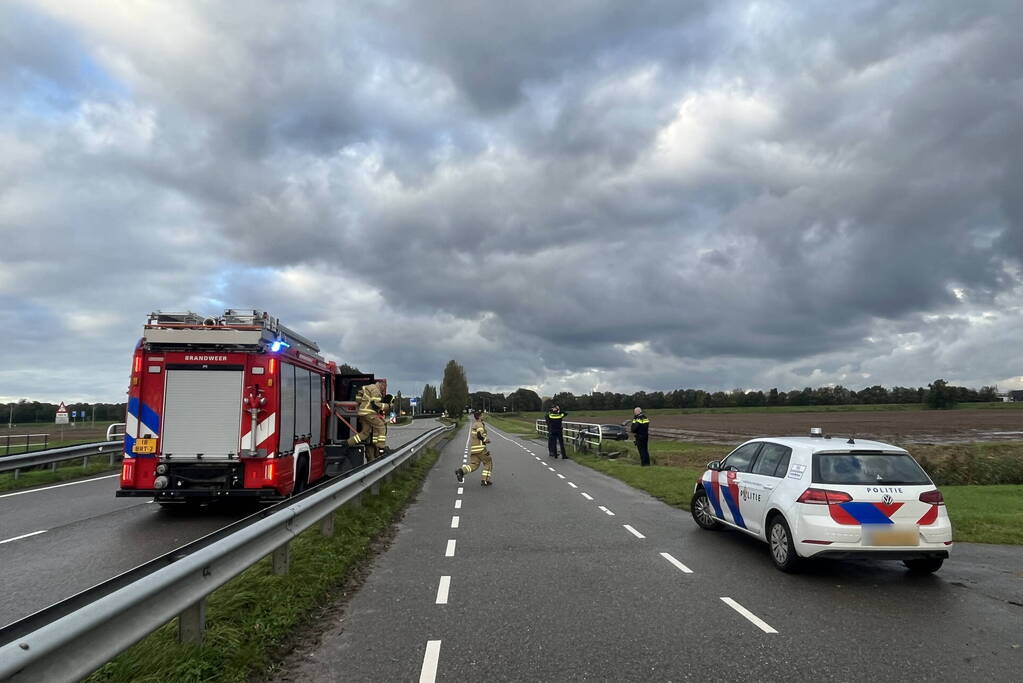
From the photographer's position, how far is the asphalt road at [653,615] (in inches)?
180

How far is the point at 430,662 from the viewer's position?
464 centimetres

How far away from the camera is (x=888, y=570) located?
7613 mm

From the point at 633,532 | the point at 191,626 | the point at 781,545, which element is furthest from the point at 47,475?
the point at 781,545

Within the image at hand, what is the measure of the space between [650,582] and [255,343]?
7311 mm

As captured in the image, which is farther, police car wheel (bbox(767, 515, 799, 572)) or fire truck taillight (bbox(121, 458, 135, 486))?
fire truck taillight (bbox(121, 458, 135, 486))

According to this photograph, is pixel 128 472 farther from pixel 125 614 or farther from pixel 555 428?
pixel 555 428

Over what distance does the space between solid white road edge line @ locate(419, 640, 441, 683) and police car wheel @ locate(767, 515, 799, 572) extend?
415cm

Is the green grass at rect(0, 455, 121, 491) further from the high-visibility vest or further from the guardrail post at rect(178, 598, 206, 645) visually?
the guardrail post at rect(178, 598, 206, 645)

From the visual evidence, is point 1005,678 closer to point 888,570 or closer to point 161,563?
point 888,570

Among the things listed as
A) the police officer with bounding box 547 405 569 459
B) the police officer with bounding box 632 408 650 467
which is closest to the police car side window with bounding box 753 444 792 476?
the police officer with bounding box 632 408 650 467

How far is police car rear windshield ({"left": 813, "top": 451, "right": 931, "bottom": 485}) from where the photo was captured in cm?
704

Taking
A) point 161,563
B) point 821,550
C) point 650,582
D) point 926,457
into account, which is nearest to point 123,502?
point 161,563

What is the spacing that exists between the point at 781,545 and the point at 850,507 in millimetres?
946

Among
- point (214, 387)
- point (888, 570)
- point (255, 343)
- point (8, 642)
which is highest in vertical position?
point (255, 343)
